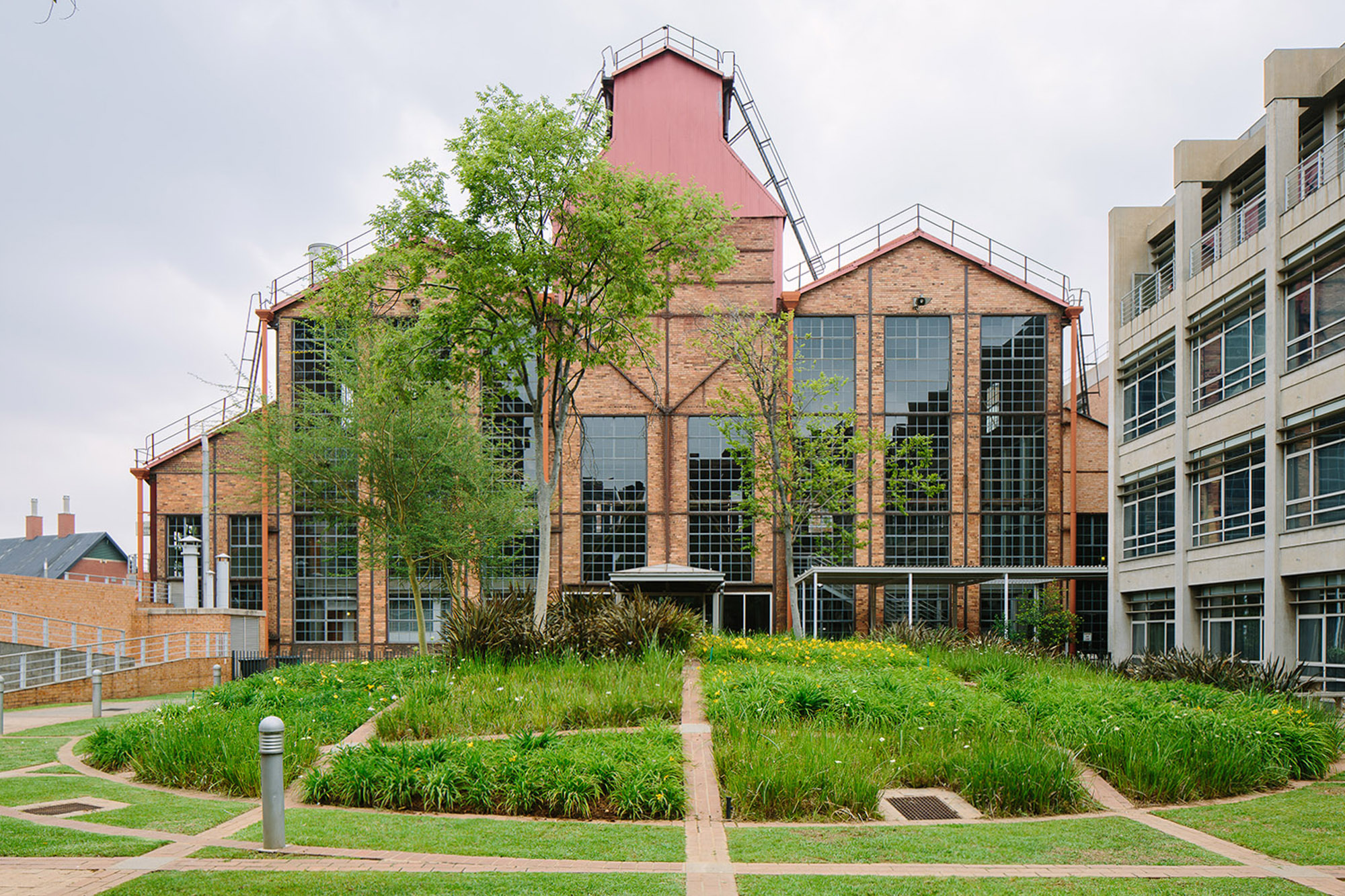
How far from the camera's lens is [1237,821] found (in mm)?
9211

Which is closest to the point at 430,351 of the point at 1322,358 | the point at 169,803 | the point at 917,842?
the point at 169,803

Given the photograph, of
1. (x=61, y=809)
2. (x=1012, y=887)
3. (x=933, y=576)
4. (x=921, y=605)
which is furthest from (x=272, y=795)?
(x=921, y=605)

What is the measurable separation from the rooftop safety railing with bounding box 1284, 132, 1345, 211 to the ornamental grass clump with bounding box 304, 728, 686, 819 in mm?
18323

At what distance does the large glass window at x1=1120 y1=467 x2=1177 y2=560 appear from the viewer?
27828 millimetres

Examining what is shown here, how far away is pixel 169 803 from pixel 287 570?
28527 mm

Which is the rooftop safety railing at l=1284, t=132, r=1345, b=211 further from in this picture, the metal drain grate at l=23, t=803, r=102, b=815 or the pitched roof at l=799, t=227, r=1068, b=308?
the metal drain grate at l=23, t=803, r=102, b=815

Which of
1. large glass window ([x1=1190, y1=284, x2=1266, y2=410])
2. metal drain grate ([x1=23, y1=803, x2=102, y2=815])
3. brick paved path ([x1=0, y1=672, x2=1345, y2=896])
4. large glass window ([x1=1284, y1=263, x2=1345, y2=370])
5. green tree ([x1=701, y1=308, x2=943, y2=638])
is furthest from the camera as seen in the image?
green tree ([x1=701, y1=308, x2=943, y2=638])

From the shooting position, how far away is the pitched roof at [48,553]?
225 ft

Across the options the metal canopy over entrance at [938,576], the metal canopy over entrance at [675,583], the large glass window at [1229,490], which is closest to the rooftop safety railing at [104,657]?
the metal canopy over entrance at [675,583]

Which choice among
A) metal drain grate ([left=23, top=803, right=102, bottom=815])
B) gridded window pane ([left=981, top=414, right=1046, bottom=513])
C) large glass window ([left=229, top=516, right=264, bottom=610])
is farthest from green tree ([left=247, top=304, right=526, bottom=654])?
gridded window pane ([left=981, top=414, right=1046, bottom=513])

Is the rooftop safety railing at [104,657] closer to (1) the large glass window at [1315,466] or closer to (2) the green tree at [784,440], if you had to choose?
(2) the green tree at [784,440]

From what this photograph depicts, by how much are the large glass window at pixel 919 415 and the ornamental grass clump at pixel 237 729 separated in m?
21.7

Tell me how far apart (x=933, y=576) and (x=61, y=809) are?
28.2 meters

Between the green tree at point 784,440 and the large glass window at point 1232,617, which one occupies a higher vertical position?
the green tree at point 784,440
